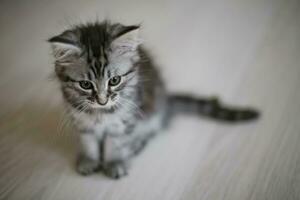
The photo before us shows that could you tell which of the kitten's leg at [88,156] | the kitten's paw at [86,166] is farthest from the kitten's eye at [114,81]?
the kitten's paw at [86,166]

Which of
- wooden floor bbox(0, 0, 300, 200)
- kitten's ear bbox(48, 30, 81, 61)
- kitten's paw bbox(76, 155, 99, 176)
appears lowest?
kitten's paw bbox(76, 155, 99, 176)

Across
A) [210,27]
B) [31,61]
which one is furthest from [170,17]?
[31,61]

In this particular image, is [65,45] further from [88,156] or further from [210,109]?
[210,109]

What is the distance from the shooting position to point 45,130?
157 centimetres

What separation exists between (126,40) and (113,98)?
0.63 ft

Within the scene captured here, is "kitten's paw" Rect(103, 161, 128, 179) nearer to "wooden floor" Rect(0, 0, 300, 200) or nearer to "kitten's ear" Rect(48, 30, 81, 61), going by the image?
"wooden floor" Rect(0, 0, 300, 200)

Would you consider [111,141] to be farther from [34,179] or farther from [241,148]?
[241,148]

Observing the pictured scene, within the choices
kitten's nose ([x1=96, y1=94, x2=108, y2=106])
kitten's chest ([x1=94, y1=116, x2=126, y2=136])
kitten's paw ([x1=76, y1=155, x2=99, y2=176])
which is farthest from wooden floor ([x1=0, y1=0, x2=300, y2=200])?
kitten's nose ([x1=96, y1=94, x2=108, y2=106])

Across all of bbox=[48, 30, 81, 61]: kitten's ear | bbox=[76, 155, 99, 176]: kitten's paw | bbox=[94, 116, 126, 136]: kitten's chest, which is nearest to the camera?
bbox=[48, 30, 81, 61]: kitten's ear

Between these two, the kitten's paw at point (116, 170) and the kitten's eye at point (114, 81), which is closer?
the kitten's eye at point (114, 81)

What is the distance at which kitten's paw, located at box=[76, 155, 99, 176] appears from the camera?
55.6 inches

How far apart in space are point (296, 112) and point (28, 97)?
Result: 1.14 m

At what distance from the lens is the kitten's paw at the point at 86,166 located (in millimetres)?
1412

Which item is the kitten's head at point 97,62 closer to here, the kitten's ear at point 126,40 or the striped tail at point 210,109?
the kitten's ear at point 126,40
